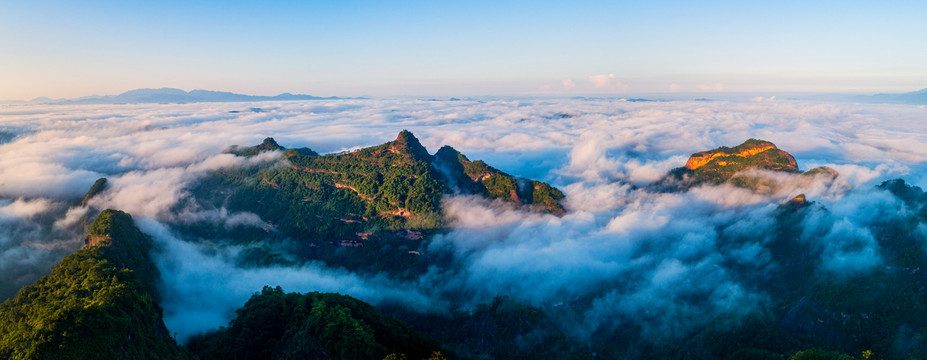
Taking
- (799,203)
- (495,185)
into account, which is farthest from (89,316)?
(799,203)

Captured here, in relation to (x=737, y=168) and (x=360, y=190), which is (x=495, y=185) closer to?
(x=360, y=190)

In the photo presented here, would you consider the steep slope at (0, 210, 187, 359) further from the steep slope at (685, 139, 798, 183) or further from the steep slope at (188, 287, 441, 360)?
the steep slope at (685, 139, 798, 183)

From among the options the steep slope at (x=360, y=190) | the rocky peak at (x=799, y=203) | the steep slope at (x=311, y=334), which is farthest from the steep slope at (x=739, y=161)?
the steep slope at (x=311, y=334)

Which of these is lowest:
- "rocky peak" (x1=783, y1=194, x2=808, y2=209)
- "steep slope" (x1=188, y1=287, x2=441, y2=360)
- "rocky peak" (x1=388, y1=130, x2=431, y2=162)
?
"steep slope" (x1=188, y1=287, x2=441, y2=360)

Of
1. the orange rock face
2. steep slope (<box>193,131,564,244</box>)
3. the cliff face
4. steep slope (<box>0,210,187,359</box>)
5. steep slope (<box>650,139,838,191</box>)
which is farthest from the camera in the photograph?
the orange rock face

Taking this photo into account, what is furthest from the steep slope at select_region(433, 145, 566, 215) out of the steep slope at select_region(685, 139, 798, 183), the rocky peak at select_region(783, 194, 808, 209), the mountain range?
the rocky peak at select_region(783, 194, 808, 209)

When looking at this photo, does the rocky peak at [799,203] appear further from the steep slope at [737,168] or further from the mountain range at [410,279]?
the steep slope at [737,168]
